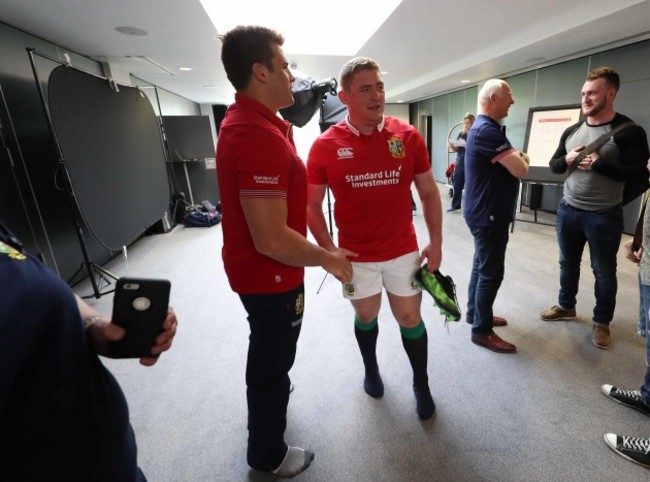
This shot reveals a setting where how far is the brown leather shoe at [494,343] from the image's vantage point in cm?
200

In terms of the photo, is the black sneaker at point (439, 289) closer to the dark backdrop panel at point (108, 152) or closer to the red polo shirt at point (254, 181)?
the red polo shirt at point (254, 181)

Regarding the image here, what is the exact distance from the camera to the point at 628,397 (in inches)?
61.4

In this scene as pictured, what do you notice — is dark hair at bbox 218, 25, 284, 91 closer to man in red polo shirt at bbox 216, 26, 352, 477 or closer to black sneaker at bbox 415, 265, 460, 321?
man in red polo shirt at bbox 216, 26, 352, 477

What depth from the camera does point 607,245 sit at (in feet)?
6.29

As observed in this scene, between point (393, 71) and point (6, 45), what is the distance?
5.09m

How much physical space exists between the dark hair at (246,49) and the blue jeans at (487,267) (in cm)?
144

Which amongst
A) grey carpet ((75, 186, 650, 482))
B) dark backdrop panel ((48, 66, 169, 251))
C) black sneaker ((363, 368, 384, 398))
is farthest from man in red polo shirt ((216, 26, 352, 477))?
dark backdrop panel ((48, 66, 169, 251))

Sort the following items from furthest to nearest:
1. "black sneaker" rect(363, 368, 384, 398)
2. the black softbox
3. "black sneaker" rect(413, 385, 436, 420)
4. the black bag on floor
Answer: the black bag on floor → the black softbox → "black sneaker" rect(363, 368, 384, 398) → "black sneaker" rect(413, 385, 436, 420)

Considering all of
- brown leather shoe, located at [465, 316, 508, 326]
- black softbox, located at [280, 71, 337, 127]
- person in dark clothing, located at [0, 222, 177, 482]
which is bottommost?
brown leather shoe, located at [465, 316, 508, 326]

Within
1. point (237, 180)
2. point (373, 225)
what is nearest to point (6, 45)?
point (237, 180)

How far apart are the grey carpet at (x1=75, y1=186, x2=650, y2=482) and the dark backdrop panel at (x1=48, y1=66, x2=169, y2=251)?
1.35 metres

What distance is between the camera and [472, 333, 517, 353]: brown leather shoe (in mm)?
1995

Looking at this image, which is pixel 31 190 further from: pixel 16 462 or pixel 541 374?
pixel 541 374

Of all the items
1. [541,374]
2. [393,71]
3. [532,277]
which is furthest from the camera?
[393,71]
